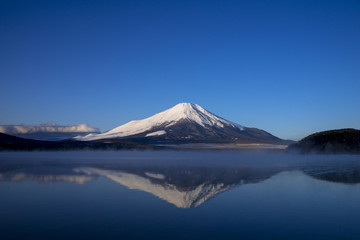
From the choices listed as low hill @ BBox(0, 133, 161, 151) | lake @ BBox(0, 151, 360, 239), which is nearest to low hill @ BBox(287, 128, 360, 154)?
lake @ BBox(0, 151, 360, 239)

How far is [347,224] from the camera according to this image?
32.1ft

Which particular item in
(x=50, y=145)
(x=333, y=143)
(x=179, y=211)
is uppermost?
(x=333, y=143)

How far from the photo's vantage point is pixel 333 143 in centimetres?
7712

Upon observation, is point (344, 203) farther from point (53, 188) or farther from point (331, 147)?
point (331, 147)

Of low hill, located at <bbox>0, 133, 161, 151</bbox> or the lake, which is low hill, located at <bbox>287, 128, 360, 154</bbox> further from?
low hill, located at <bbox>0, 133, 161, 151</bbox>

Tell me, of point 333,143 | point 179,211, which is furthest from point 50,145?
point 179,211

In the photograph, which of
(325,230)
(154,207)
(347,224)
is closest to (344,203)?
(347,224)

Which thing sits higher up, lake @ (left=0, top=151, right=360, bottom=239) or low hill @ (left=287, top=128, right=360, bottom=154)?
low hill @ (left=287, top=128, right=360, bottom=154)

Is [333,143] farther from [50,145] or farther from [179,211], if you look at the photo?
[50,145]

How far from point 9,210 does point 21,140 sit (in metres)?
136

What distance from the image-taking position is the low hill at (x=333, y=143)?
74.1 metres

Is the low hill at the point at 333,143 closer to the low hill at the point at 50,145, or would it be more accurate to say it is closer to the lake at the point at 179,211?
the lake at the point at 179,211

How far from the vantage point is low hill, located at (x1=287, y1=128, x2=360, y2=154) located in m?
74.1

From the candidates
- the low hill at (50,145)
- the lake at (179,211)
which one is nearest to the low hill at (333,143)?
the lake at (179,211)
